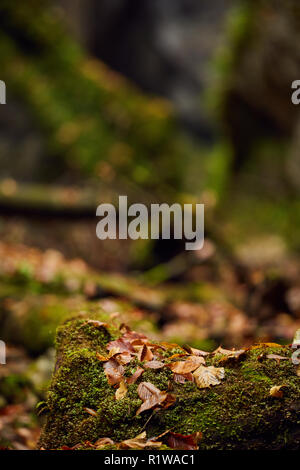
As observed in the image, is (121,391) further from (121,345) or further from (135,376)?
(121,345)

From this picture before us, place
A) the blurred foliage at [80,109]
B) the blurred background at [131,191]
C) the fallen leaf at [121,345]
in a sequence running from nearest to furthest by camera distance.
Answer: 1. the fallen leaf at [121,345]
2. the blurred background at [131,191]
3. the blurred foliage at [80,109]

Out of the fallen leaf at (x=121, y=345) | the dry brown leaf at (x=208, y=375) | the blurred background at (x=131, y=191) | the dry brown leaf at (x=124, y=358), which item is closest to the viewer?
the dry brown leaf at (x=208, y=375)

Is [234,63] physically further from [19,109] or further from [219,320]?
[219,320]

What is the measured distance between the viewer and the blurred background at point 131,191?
4629 millimetres

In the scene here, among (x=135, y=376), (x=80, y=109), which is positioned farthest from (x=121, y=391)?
(x=80, y=109)

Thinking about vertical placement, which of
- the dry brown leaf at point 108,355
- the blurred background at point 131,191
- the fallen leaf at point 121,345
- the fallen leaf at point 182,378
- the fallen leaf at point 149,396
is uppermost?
the blurred background at point 131,191

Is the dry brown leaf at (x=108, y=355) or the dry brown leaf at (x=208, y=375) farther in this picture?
the dry brown leaf at (x=108, y=355)

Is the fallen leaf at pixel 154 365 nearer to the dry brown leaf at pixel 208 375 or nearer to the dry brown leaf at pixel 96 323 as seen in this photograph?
the dry brown leaf at pixel 208 375

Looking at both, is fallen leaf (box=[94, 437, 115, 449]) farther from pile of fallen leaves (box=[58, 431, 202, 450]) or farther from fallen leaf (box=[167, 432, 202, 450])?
fallen leaf (box=[167, 432, 202, 450])

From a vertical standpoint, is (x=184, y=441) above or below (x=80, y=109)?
below

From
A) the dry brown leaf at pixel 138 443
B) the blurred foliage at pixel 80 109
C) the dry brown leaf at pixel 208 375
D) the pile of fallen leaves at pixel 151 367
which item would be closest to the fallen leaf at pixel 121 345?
the pile of fallen leaves at pixel 151 367

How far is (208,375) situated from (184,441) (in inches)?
11.9

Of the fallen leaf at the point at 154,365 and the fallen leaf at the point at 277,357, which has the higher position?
the fallen leaf at the point at 277,357

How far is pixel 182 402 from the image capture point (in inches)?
72.6
